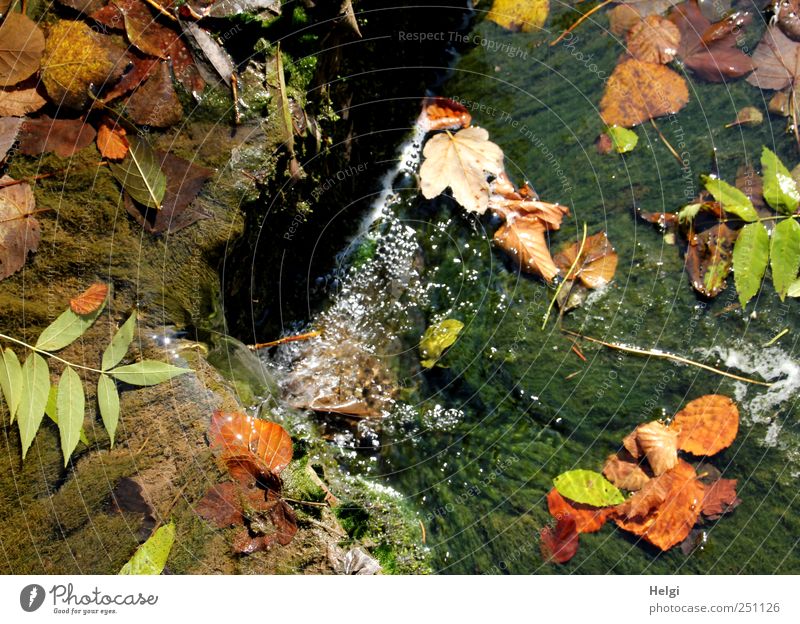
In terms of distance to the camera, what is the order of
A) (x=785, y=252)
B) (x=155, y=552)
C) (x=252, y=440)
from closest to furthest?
(x=155, y=552)
(x=252, y=440)
(x=785, y=252)

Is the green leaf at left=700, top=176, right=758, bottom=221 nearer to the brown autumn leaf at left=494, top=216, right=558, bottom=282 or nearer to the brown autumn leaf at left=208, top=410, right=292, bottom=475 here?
the brown autumn leaf at left=494, top=216, right=558, bottom=282

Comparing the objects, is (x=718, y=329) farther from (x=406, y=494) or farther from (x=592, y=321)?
(x=406, y=494)

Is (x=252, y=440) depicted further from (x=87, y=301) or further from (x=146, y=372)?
(x=87, y=301)

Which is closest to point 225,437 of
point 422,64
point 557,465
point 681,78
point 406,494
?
point 406,494

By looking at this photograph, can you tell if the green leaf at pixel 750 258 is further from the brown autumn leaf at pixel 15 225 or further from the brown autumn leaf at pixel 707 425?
the brown autumn leaf at pixel 15 225

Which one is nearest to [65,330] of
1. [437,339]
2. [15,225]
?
[15,225]
